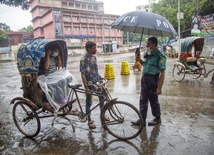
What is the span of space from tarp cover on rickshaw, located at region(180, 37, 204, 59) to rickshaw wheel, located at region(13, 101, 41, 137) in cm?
702

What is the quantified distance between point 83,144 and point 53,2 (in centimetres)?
6065

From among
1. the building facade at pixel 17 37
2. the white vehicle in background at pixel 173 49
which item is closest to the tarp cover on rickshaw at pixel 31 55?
the white vehicle in background at pixel 173 49

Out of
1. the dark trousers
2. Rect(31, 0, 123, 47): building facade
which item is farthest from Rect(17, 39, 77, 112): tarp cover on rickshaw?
Rect(31, 0, 123, 47): building facade

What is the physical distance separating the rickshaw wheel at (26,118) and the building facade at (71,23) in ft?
146

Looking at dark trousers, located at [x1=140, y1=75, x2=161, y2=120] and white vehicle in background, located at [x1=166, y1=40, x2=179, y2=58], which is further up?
white vehicle in background, located at [x1=166, y1=40, x2=179, y2=58]

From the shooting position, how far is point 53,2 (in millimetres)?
56562

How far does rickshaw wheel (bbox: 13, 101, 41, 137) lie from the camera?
11.9ft

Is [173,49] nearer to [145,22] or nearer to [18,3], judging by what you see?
[18,3]

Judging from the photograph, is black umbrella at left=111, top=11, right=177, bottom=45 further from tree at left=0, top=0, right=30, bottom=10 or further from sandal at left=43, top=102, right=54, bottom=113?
tree at left=0, top=0, right=30, bottom=10

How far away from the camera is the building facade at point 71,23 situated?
46497mm

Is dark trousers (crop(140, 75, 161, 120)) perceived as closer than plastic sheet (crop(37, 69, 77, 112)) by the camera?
No

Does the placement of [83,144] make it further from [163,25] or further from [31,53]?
[163,25]

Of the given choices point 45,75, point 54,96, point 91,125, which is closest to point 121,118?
point 91,125

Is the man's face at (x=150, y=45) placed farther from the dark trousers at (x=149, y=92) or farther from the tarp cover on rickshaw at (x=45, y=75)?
the tarp cover on rickshaw at (x=45, y=75)
